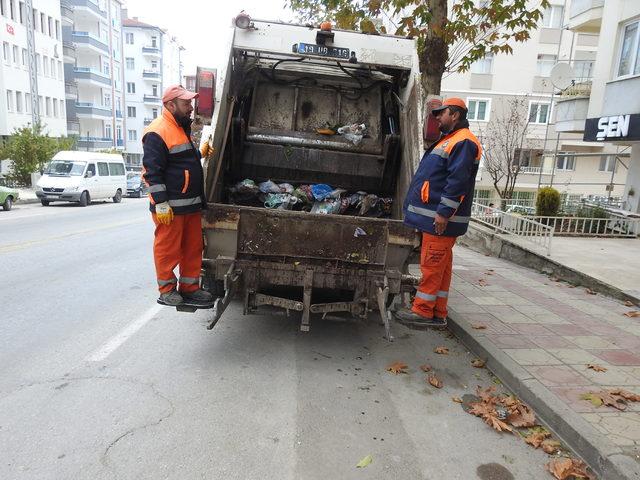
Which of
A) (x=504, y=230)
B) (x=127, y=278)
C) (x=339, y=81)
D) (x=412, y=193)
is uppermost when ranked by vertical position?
(x=339, y=81)

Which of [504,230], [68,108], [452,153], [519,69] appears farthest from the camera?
[68,108]

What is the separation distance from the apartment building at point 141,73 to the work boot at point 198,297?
5869 cm

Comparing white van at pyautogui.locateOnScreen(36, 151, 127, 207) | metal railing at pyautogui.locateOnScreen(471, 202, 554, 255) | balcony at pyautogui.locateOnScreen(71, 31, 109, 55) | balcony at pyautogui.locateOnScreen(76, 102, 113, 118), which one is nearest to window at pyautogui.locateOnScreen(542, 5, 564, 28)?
metal railing at pyautogui.locateOnScreen(471, 202, 554, 255)

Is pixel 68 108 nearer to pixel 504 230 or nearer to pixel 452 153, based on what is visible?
pixel 504 230

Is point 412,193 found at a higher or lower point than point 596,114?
lower

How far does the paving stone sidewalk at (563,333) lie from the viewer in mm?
A: 3383

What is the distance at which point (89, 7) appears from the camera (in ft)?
135

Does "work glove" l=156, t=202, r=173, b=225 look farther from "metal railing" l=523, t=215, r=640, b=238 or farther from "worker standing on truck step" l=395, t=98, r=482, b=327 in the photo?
"metal railing" l=523, t=215, r=640, b=238

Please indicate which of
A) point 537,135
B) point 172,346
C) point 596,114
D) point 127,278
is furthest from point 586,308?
point 537,135

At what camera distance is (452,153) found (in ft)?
12.7

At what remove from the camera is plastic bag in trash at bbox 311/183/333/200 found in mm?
5207

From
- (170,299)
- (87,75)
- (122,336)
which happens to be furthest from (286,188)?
(87,75)

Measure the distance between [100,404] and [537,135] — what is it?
29.1 m

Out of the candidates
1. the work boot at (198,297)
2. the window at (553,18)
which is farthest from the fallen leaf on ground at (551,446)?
the window at (553,18)
